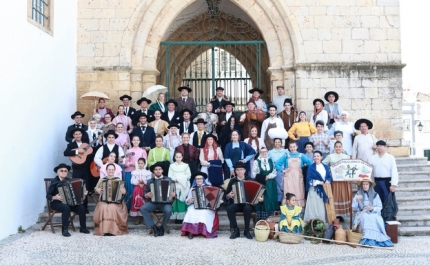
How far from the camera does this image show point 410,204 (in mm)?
8805

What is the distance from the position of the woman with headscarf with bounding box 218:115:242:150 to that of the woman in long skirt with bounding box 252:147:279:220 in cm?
125

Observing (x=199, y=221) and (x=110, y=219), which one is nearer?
(x=199, y=221)

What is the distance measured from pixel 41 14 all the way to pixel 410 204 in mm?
8028

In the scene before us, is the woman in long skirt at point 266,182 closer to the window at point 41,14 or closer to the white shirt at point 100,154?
the white shirt at point 100,154

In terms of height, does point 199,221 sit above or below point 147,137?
below

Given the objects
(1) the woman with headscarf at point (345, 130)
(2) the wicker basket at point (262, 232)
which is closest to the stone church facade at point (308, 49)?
(1) the woman with headscarf at point (345, 130)

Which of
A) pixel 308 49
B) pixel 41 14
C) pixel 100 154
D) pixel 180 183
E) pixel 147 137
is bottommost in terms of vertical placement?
pixel 180 183

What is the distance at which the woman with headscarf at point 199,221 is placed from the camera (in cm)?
766

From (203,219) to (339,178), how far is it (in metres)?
2.29

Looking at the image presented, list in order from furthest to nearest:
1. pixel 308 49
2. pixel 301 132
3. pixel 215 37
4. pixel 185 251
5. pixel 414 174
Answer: pixel 215 37
pixel 308 49
pixel 414 174
pixel 301 132
pixel 185 251

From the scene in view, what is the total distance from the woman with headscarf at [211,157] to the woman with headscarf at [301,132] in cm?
150

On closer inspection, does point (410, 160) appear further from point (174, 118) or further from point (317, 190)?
point (174, 118)

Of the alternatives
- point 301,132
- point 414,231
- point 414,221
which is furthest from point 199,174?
point 414,221

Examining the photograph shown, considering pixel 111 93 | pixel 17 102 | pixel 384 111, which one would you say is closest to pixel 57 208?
pixel 17 102
